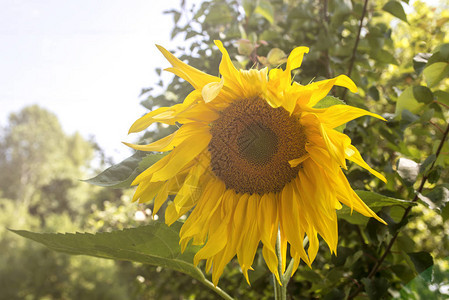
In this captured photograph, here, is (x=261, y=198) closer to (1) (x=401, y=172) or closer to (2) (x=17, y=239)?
(1) (x=401, y=172)

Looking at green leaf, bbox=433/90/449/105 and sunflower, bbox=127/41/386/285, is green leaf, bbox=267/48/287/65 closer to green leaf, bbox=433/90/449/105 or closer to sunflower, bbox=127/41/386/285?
sunflower, bbox=127/41/386/285

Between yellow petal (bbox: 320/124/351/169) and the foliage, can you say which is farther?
the foliage

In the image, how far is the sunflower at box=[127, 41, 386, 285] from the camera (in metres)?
0.49

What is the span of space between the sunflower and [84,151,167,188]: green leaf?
0.04 meters

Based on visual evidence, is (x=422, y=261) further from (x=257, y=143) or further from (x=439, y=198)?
(x=257, y=143)

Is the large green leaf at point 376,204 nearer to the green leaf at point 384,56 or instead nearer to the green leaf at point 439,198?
the green leaf at point 439,198

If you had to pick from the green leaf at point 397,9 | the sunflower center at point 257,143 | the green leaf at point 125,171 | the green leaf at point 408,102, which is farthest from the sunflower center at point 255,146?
the green leaf at point 397,9

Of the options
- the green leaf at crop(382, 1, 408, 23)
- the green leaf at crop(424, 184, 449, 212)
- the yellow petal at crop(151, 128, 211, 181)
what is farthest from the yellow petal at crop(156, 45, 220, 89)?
the green leaf at crop(382, 1, 408, 23)

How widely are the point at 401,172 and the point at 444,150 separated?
22 cm

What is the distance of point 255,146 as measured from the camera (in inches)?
23.7

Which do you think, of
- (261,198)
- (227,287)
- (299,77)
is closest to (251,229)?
(261,198)

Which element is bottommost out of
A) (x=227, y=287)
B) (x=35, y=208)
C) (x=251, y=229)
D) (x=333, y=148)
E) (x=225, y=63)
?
(x=35, y=208)

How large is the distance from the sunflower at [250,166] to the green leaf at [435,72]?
36cm

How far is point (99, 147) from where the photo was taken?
354cm
